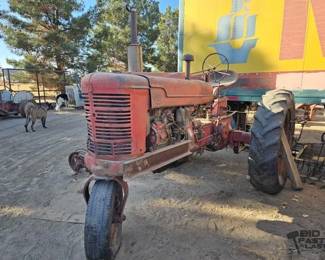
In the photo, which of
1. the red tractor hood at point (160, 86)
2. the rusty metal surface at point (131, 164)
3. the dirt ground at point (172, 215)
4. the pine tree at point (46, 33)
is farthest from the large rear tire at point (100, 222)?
the pine tree at point (46, 33)

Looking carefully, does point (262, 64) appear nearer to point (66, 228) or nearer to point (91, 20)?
point (66, 228)

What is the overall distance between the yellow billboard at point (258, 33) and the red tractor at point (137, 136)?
122cm

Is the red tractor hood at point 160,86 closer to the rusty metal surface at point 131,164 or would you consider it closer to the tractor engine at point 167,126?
the tractor engine at point 167,126

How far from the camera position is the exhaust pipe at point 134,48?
2963mm

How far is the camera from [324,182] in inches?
140

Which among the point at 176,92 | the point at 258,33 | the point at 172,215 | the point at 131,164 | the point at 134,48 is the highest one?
the point at 258,33

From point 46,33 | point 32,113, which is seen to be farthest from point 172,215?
point 46,33

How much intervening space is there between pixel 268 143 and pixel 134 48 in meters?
1.70

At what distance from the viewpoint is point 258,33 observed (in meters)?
4.56

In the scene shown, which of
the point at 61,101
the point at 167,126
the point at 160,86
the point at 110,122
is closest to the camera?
the point at 110,122

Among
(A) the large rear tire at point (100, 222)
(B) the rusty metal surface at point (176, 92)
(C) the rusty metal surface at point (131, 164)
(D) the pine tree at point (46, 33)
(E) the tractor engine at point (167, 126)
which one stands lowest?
(A) the large rear tire at point (100, 222)

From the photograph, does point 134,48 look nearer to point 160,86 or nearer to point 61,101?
A: point 160,86

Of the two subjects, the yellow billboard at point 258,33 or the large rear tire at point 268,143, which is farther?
the yellow billboard at point 258,33

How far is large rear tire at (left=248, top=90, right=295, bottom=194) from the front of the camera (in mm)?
2877
